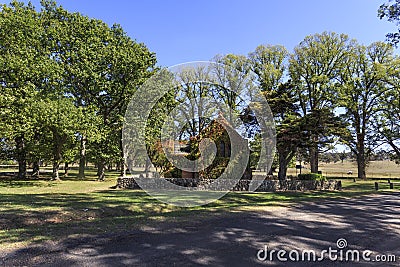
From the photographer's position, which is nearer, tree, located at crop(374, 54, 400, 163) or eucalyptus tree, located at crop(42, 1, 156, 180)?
eucalyptus tree, located at crop(42, 1, 156, 180)

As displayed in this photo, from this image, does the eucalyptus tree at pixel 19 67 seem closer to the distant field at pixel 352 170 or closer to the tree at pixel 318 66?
the distant field at pixel 352 170

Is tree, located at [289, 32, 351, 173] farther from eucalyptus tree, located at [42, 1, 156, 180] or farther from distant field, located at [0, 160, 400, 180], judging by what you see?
eucalyptus tree, located at [42, 1, 156, 180]

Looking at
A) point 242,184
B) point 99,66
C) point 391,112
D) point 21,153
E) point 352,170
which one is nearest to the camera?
point 242,184

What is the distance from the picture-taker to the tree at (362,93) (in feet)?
105

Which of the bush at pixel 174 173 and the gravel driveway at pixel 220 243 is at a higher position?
the bush at pixel 174 173

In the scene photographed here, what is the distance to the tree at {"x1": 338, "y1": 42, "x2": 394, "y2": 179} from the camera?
31922mm

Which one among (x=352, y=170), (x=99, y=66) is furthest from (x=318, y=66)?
(x=352, y=170)

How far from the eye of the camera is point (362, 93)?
1288 inches

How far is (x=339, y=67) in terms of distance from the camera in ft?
100

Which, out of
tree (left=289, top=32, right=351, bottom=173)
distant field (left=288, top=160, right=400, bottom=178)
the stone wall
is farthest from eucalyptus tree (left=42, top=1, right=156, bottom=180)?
distant field (left=288, top=160, right=400, bottom=178)

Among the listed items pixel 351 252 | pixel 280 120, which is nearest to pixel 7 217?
pixel 351 252

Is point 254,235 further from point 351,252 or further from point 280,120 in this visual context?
point 280,120

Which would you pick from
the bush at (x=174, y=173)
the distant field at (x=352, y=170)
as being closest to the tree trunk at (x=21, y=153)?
the distant field at (x=352, y=170)

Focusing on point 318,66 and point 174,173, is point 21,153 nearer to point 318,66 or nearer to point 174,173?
point 174,173
